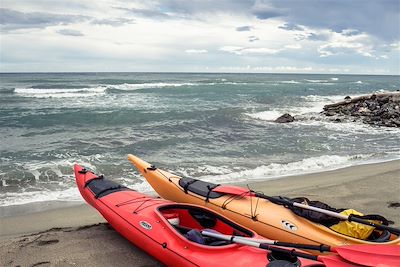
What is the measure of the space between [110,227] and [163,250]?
150cm

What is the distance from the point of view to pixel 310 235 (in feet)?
15.4

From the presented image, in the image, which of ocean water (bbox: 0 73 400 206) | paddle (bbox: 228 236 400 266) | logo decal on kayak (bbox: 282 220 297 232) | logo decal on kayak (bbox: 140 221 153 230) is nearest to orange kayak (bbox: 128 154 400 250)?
logo decal on kayak (bbox: 282 220 297 232)

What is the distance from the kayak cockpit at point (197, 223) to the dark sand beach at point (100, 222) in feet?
1.91

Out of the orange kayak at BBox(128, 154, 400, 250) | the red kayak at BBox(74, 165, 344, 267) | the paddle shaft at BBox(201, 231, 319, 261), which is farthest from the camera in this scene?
the orange kayak at BBox(128, 154, 400, 250)

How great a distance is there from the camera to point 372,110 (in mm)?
19688

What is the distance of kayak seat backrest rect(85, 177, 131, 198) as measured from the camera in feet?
18.8

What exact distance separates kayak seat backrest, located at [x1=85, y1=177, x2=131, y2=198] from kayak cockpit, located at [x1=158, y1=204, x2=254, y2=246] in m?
1.08

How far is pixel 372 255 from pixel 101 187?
12.8ft

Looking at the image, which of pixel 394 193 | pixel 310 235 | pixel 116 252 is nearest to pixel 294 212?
pixel 310 235

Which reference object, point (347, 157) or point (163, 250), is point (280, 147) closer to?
point (347, 157)

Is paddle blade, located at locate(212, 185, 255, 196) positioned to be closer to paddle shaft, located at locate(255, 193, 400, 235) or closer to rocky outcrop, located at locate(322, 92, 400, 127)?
paddle shaft, located at locate(255, 193, 400, 235)

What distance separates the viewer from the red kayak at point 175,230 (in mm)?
3811

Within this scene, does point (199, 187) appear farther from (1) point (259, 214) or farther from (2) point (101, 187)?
(2) point (101, 187)

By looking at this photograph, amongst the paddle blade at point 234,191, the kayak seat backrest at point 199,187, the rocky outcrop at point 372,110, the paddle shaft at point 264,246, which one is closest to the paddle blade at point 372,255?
the paddle shaft at point 264,246
